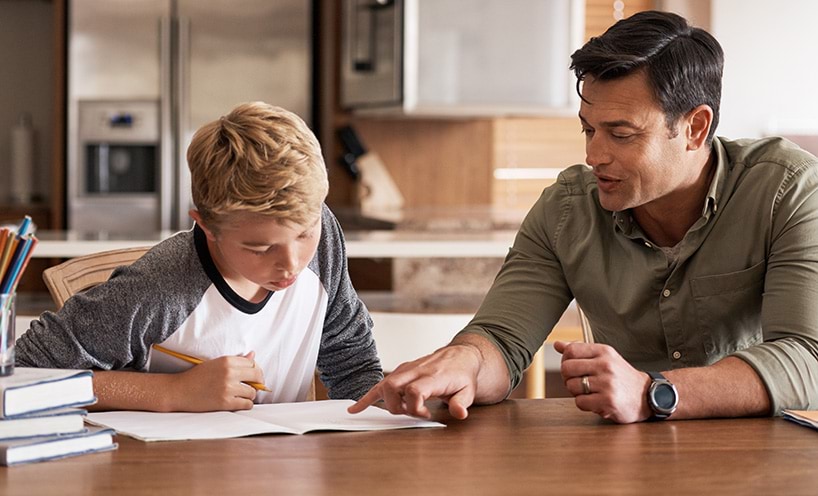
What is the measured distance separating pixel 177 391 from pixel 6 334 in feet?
1.09

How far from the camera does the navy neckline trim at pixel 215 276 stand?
153 centimetres

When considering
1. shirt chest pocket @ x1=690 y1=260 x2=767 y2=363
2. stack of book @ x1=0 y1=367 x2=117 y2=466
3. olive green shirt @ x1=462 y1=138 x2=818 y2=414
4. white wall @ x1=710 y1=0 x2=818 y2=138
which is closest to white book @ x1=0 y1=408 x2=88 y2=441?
stack of book @ x1=0 y1=367 x2=117 y2=466

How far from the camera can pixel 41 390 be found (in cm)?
112

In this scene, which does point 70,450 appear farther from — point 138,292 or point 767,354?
point 767,354

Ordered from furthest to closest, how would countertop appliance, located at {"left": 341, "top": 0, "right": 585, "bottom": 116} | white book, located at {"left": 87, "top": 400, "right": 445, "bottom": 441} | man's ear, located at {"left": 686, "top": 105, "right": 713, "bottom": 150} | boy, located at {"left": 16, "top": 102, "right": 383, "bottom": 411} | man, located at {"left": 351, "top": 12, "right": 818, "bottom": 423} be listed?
countertop appliance, located at {"left": 341, "top": 0, "right": 585, "bottom": 116}, man's ear, located at {"left": 686, "top": 105, "right": 713, "bottom": 150}, man, located at {"left": 351, "top": 12, "right": 818, "bottom": 423}, boy, located at {"left": 16, "top": 102, "right": 383, "bottom": 411}, white book, located at {"left": 87, "top": 400, "right": 445, "bottom": 441}

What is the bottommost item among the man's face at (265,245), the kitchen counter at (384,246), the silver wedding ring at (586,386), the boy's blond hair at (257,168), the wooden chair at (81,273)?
the silver wedding ring at (586,386)

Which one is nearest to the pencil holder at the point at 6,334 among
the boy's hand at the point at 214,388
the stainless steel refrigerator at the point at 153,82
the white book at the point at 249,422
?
the white book at the point at 249,422

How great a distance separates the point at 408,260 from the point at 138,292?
1891 mm

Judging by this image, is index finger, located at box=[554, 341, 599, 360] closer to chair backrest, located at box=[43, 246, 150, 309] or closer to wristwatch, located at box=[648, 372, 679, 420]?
wristwatch, located at box=[648, 372, 679, 420]

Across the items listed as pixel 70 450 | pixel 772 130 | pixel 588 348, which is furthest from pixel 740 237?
pixel 772 130

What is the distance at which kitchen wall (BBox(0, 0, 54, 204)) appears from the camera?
6.03 metres

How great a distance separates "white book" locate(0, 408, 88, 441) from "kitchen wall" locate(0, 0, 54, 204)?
5.13 m

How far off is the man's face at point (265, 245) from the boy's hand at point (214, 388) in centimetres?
13

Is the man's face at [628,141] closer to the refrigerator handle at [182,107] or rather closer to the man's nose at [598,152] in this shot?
the man's nose at [598,152]
